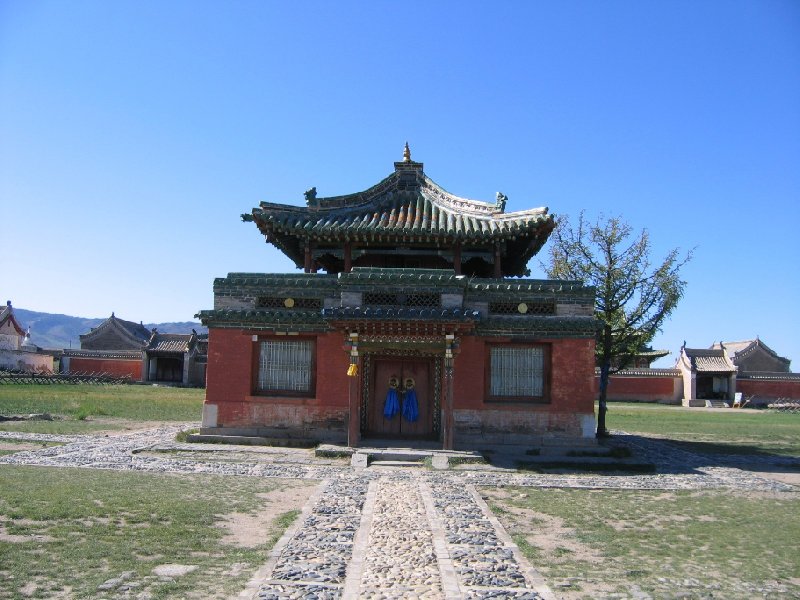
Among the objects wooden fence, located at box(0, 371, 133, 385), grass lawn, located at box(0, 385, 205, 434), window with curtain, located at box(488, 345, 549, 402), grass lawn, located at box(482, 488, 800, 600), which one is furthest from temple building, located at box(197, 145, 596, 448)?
wooden fence, located at box(0, 371, 133, 385)

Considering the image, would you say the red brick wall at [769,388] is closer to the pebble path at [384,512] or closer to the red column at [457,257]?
the pebble path at [384,512]

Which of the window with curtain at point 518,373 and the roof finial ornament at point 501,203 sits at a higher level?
the roof finial ornament at point 501,203

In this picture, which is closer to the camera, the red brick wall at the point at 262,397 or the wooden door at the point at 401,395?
the red brick wall at the point at 262,397

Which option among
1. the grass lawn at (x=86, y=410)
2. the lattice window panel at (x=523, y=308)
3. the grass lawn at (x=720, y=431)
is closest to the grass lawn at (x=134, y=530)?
the lattice window panel at (x=523, y=308)

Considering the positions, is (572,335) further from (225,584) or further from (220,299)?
(225,584)

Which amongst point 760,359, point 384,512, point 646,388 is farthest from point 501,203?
point 760,359

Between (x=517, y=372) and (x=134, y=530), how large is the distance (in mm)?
12051

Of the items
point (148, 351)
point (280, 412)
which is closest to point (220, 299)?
point (280, 412)

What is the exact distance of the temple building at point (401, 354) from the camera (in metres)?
18.2

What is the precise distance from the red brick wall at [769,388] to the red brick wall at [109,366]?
172 ft

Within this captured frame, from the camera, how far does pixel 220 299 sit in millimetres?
19703

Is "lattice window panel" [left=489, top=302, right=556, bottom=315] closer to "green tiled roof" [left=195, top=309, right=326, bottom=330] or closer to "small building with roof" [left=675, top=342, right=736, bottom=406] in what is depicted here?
"green tiled roof" [left=195, top=309, right=326, bottom=330]

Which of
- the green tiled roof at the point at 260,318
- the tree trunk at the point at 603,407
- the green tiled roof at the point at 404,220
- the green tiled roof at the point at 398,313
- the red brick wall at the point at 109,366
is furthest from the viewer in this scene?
the red brick wall at the point at 109,366

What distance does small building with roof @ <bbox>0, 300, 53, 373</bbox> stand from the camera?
61125mm
